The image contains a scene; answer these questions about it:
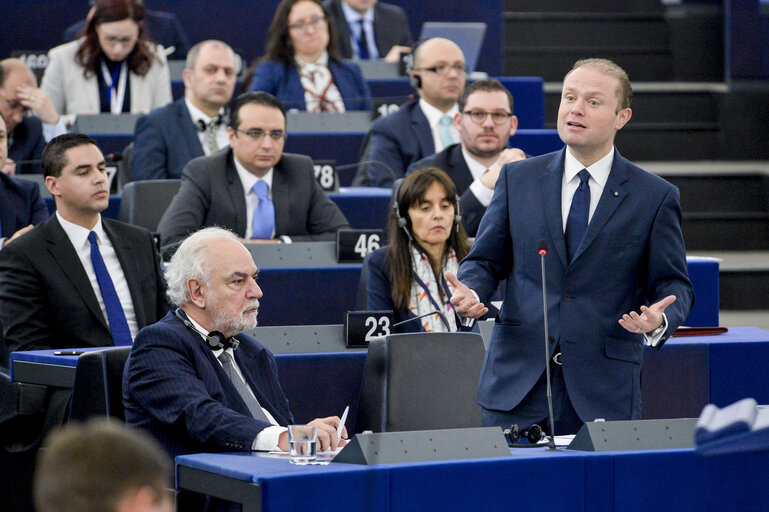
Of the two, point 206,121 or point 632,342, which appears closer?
point 632,342

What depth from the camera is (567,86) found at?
9.87ft

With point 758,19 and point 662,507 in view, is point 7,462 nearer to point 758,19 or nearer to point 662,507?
point 662,507

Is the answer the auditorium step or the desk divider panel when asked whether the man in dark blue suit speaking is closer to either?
the desk divider panel

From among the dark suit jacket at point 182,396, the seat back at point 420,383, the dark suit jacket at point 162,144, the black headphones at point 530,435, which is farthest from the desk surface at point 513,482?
the dark suit jacket at point 162,144

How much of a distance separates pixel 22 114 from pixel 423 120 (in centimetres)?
180

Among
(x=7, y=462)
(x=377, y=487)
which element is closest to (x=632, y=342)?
(x=377, y=487)

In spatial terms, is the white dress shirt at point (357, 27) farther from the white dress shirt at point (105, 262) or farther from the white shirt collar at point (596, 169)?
the white shirt collar at point (596, 169)

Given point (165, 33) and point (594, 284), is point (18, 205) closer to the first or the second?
point (594, 284)

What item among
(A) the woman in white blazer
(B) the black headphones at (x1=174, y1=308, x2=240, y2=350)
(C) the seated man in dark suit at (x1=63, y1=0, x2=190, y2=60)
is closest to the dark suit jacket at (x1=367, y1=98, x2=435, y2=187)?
(A) the woman in white blazer

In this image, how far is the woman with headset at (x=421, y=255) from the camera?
4.32m

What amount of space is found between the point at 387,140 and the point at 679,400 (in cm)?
220

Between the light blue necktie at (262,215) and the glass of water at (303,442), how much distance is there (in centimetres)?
259

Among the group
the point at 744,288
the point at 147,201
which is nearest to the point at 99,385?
the point at 147,201

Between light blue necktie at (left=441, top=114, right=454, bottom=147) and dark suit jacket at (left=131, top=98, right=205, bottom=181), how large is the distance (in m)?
1.07
